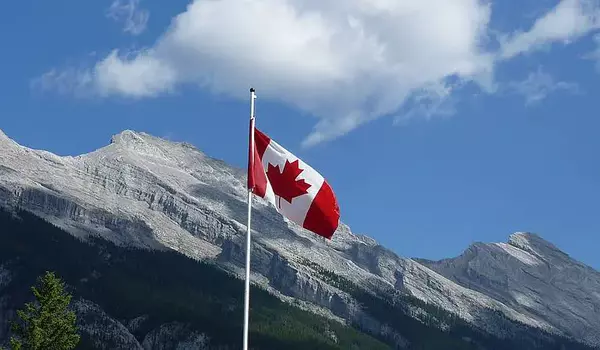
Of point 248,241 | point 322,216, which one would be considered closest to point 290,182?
point 322,216

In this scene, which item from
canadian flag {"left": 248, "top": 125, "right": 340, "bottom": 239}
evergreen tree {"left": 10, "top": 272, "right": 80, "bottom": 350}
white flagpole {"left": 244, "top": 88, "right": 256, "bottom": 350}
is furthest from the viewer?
evergreen tree {"left": 10, "top": 272, "right": 80, "bottom": 350}

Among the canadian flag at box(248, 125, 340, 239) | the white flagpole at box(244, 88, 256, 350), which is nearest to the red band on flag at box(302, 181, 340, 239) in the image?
the canadian flag at box(248, 125, 340, 239)

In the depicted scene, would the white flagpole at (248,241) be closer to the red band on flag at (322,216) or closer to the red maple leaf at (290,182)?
the red maple leaf at (290,182)

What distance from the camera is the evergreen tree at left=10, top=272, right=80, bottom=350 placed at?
3305 inches

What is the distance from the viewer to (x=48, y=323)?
85938mm

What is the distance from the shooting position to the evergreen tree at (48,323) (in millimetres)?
83938

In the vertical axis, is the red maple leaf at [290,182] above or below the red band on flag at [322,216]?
above

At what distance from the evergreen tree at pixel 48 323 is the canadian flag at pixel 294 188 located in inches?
1922

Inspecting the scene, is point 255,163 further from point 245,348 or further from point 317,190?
point 245,348

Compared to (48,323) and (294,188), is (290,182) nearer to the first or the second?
(294,188)

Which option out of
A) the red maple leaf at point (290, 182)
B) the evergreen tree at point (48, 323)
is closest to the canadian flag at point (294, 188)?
the red maple leaf at point (290, 182)

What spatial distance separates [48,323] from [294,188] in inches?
2081

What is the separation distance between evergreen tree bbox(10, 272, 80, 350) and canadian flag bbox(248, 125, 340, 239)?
160 feet

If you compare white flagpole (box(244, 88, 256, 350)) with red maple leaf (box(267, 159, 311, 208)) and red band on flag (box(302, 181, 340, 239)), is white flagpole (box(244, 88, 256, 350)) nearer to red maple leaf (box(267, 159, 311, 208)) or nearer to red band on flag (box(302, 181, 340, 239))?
red maple leaf (box(267, 159, 311, 208))
